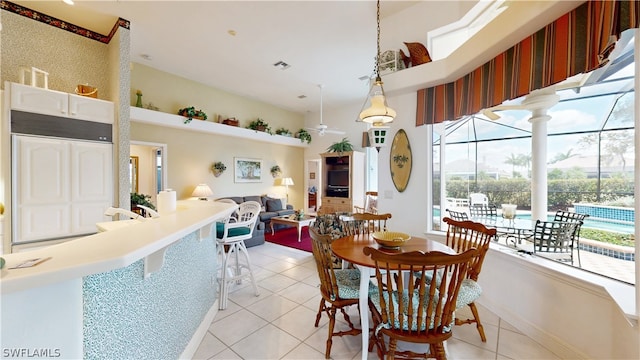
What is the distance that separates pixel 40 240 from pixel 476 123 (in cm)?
731

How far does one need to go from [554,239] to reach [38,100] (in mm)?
5934

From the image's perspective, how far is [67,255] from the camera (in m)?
0.81

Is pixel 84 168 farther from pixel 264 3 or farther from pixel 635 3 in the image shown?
pixel 635 3

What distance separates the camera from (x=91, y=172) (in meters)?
3.06

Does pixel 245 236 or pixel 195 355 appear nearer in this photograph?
pixel 195 355

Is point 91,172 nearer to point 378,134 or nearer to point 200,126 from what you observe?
point 200,126

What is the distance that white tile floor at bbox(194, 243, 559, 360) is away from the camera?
1942 mm

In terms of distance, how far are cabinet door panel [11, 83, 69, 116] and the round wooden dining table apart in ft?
11.8

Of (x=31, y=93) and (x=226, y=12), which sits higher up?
(x=226, y=12)

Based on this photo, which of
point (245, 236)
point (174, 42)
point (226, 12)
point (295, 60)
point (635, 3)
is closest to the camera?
point (635, 3)

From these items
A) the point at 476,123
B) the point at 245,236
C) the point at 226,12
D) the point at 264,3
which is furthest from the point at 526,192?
the point at 226,12

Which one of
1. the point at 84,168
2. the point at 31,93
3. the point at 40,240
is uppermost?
the point at 31,93

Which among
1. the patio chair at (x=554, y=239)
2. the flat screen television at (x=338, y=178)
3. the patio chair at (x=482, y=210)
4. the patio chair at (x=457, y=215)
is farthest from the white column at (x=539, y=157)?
the flat screen television at (x=338, y=178)

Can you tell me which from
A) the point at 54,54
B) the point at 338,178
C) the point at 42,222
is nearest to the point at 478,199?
the point at 338,178
